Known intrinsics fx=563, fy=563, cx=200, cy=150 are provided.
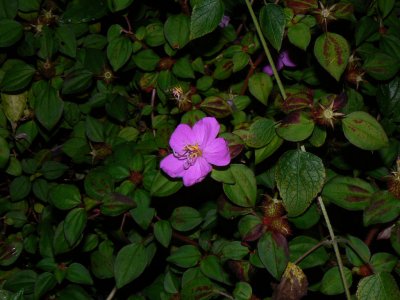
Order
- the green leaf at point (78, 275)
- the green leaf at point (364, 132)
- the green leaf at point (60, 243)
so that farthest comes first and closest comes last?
the green leaf at point (78, 275) → the green leaf at point (60, 243) → the green leaf at point (364, 132)

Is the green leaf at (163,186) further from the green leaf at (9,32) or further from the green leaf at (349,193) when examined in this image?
the green leaf at (9,32)

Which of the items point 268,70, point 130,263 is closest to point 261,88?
point 268,70

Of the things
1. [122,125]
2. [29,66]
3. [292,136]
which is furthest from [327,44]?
[29,66]

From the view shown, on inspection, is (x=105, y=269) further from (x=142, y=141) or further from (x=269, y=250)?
(x=269, y=250)

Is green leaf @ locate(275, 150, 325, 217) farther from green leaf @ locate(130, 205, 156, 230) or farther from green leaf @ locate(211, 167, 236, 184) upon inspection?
green leaf @ locate(130, 205, 156, 230)

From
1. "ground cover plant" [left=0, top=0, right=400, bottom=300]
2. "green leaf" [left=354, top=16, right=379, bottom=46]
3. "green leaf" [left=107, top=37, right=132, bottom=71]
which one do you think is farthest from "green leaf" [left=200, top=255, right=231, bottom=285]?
"green leaf" [left=354, top=16, right=379, bottom=46]

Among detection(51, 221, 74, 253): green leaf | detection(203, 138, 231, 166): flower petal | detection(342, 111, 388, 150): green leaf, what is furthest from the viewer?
detection(51, 221, 74, 253): green leaf

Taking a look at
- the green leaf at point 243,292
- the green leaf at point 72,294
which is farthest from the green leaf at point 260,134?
the green leaf at point 72,294
